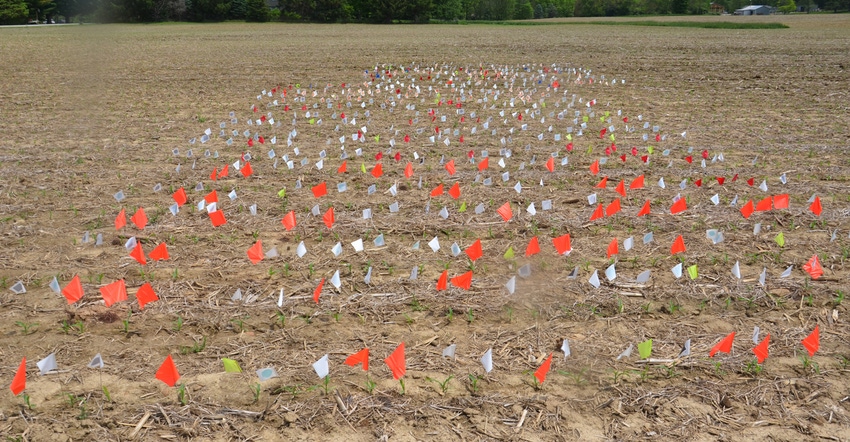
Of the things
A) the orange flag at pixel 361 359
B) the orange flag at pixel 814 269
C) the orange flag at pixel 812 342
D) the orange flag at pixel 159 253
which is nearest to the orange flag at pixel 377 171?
the orange flag at pixel 159 253

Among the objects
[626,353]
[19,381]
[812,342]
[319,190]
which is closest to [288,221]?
[319,190]

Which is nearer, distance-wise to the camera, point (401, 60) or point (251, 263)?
point (251, 263)

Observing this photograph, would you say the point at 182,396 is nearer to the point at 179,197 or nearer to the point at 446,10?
the point at 179,197

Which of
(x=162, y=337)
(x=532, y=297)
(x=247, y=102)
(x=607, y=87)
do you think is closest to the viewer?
(x=162, y=337)

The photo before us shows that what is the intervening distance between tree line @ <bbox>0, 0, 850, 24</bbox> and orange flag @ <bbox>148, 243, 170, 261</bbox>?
55.7 inches

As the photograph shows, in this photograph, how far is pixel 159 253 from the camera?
3977 mm

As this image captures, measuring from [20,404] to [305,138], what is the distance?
5.64m

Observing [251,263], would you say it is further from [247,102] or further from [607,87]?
[607,87]

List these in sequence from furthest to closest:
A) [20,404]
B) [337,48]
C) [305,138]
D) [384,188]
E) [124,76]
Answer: [337,48] < [124,76] < [305,138] < [384,188] < [20,404]

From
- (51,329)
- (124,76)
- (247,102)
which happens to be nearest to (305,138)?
(247,102)

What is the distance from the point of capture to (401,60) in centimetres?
1895

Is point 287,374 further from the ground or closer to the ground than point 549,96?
closer to the ground

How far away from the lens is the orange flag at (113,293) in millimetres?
3305

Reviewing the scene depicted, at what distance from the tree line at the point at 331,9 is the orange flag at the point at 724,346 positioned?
346cm
